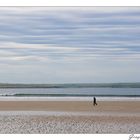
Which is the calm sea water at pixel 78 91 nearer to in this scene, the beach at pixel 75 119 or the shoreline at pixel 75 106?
the beach at pixel 75 119

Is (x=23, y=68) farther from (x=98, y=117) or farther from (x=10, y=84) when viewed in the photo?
(x=98, y=117)

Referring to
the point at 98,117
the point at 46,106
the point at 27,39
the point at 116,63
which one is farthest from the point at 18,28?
the point at 46,106

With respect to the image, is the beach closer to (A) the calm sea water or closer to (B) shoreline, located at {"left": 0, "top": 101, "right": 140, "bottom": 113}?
(B) shoreline, located at {"left": 0, "top": 101, "right": 140, "bottom": 113}

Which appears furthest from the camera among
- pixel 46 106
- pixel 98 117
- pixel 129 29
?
pixel 46 106

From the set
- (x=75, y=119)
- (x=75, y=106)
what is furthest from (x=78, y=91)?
(x=75, y=106)

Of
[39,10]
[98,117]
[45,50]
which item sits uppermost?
[39,10]

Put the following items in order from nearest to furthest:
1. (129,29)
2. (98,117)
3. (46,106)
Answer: (129,29) < (98,117) < (46,106)

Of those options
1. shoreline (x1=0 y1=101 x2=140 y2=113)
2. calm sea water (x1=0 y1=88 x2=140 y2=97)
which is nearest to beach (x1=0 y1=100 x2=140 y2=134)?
shoreline (x1=0 y1=101 x2=140 y2=113)

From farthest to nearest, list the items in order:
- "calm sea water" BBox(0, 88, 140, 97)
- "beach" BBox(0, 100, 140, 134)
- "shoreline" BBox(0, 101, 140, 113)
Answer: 1. "shoreline" BBox(0, 101, 140, 113)
2. "beach" BBox(0, 100, 140, 134)
3. "calm sea water" BBox(0, 88, 140, 97)

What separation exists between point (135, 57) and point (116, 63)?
0.22 m

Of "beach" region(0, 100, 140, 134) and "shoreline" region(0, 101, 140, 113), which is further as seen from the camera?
"shoreline" region(0, 101, 140, 113)

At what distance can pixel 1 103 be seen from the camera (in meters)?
11.1

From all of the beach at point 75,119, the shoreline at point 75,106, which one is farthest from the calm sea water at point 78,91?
the shoreline at point 75,106

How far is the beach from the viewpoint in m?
6.84
